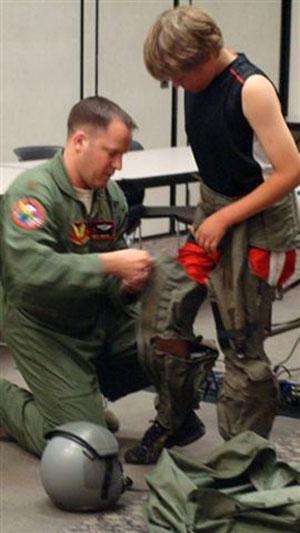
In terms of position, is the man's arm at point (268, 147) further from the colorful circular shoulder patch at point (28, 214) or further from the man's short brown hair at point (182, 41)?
the colorful circular shoulder patch at point (28, 214)

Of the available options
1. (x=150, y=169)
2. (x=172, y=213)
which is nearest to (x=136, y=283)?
(x=150, y=169)

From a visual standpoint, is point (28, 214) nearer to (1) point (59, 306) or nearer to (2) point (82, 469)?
(1) point (59, 306)

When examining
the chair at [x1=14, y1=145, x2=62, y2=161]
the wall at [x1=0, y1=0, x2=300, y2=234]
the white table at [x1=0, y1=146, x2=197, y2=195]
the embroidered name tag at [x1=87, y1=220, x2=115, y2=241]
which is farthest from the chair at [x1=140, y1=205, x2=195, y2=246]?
the embroidered name tag at [x1=87, y1=220, x2=115, y2=241]

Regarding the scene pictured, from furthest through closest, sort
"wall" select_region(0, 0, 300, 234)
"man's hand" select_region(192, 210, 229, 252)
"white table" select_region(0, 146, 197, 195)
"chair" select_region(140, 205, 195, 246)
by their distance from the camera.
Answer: "wall" select_region(0, 0, 300, 234)
"chair" select_region(140, 205, 195, 246)
"white table" select_region(0, 146, 197, 195)
"man's hand" select_region(192, 210, 229, 252)

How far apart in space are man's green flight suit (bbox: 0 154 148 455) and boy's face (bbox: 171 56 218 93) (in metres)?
0.54

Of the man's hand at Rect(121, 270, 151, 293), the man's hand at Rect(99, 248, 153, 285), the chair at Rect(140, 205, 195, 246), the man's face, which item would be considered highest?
the man's face

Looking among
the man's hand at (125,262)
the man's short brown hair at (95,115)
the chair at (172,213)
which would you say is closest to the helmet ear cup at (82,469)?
the man's hand at (125,262)

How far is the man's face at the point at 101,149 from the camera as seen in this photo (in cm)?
367

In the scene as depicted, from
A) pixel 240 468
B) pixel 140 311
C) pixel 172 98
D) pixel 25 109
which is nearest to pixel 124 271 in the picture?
pixel 140 311

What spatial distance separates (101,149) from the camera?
3.68 metres

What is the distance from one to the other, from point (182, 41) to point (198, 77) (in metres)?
0.15

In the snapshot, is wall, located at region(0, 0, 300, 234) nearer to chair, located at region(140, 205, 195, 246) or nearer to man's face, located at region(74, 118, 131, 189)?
chair, located at region(140, 205, 195, 246)

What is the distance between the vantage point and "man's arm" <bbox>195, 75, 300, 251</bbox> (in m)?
3.34

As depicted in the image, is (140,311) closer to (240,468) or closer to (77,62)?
(240,468)
